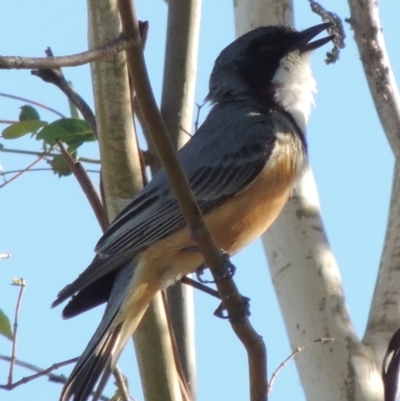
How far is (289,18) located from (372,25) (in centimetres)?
191

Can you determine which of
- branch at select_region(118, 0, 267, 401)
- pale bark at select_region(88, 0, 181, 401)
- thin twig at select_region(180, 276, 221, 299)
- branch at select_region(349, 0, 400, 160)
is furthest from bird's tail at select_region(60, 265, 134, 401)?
branch at select_region(349, 0, 400, 160)

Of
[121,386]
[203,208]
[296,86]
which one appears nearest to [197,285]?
[203,208]

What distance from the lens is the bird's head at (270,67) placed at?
525 centimetres

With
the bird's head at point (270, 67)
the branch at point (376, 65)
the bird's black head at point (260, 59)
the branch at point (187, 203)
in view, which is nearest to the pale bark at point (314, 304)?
the bird's head at point (270, 67)

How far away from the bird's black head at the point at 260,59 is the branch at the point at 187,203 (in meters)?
2.23

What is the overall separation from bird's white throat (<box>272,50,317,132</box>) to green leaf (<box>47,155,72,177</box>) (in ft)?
4.72

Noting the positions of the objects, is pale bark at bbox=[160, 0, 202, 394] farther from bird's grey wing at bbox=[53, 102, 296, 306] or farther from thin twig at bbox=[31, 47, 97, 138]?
thin twig at bbox=[31, 47, 97, 138]

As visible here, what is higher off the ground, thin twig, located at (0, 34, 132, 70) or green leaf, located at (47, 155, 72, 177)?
green leaf, located at (47, 155, 72, 177)

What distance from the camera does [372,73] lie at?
11.6ft

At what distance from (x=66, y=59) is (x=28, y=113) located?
2202 mm

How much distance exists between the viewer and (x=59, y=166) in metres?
4.49

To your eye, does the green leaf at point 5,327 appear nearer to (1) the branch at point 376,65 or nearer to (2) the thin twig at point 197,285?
(2) the thin twig at point 197,285

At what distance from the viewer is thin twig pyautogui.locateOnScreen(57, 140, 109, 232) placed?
3.98 m

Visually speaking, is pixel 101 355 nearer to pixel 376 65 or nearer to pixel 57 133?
pixel 57 133
